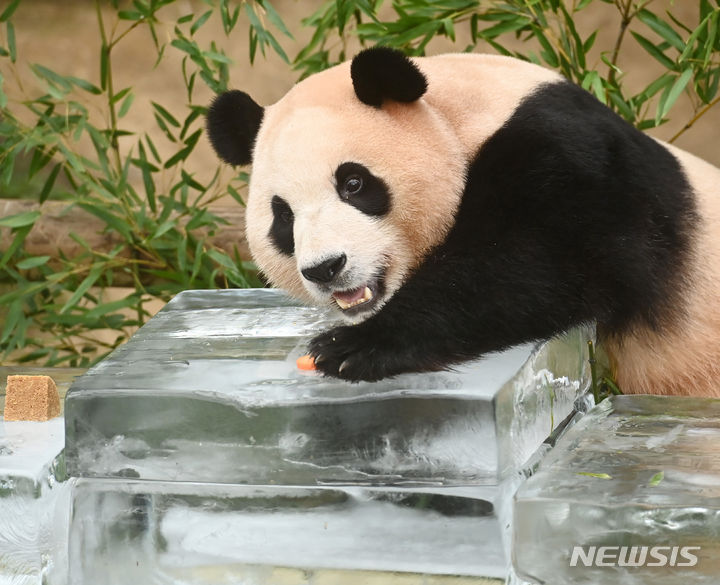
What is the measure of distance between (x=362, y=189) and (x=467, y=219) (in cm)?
15

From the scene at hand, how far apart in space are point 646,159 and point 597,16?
1.73m

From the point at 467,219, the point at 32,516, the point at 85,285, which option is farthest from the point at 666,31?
the point at 32,516

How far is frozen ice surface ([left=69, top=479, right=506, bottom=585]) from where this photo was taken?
126cm

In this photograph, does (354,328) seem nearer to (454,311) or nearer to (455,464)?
(454,311)

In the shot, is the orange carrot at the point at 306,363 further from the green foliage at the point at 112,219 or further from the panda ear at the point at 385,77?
the green foliage at the point at 112,219

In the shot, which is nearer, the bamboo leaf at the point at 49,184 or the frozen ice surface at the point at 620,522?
the frozen ice surface at the point at 620,522

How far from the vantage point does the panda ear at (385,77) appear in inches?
57.2

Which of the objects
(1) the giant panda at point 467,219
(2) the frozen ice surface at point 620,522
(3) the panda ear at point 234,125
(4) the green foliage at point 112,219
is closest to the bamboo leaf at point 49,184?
(4) the green foliage at point 112,219

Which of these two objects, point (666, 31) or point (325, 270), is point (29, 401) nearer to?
point (325, 270)

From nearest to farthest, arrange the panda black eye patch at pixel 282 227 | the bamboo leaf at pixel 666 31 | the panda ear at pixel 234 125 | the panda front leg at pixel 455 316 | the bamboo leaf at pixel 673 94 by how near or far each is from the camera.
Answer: the panda front leg at pixel 455 316 → the panda black eye patch at pixel 282 227 → the panda ear at pixel 234 125 → the bamboo leaf at pixel 673 94 → the bamboo leaf at pixel 666 31

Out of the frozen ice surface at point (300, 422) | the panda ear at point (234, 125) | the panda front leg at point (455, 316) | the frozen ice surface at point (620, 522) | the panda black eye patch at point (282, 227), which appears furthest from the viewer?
the panda ear at point (234, 125)

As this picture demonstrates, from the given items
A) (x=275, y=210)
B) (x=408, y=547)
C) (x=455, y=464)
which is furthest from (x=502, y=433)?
(x=275, y=210)

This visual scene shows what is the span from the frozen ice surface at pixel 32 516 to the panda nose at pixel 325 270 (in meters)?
0.39

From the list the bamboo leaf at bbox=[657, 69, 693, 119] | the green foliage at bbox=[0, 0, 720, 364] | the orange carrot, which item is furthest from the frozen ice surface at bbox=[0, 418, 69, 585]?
the bamboo leaf at bbox=[657, 69, 693, 119]
